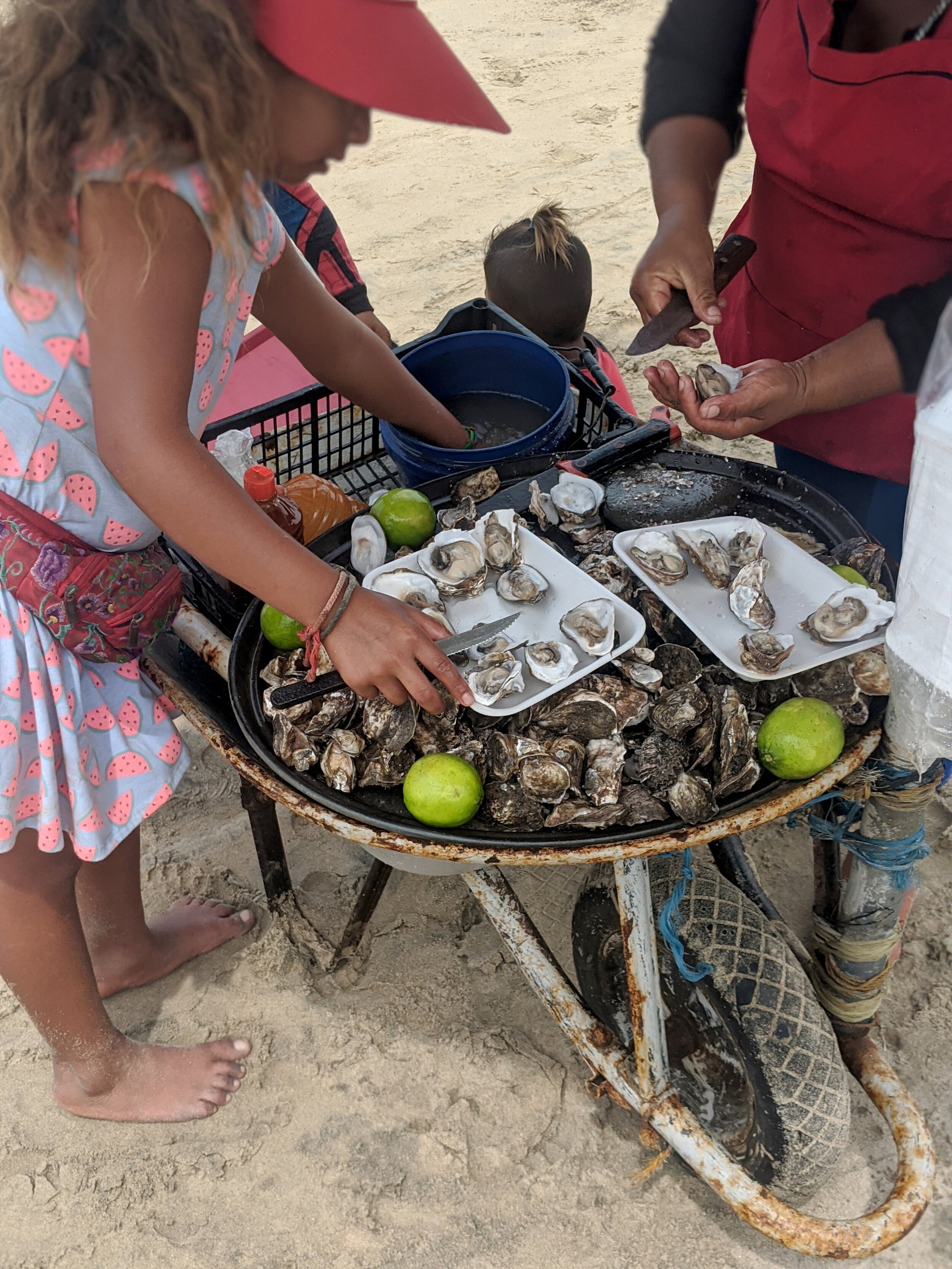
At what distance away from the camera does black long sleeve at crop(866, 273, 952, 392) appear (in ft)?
5.11

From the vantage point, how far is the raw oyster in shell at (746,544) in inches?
60.3

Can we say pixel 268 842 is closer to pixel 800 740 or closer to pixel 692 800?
pixel 692 800

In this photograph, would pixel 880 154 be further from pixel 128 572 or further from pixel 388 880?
pixel 388 880

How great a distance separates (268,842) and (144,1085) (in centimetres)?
55

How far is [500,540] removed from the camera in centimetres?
154

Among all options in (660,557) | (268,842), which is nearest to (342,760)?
(660,557)

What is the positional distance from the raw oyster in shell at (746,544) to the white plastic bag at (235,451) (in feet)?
2.95

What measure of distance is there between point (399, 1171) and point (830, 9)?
2.29 metres

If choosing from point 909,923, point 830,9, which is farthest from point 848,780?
point 830,9

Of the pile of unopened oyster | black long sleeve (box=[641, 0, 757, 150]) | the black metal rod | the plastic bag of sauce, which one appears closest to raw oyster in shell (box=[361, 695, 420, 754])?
the pile of unopened oyster

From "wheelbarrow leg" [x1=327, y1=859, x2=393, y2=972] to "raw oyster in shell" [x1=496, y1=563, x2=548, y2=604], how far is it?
734mm

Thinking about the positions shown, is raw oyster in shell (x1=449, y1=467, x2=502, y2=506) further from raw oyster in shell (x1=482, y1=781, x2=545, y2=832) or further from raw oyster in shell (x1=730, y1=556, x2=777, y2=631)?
raw oyster in shell (x1=482, y1=781, x2=545, y2=832)

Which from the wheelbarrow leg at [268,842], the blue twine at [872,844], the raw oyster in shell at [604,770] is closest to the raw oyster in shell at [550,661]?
the raw oyster in shell at [604,770]

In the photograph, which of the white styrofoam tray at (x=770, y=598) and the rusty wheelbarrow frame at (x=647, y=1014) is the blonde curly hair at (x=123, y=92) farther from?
the white styrofoam tray at (x=770, y=598)
